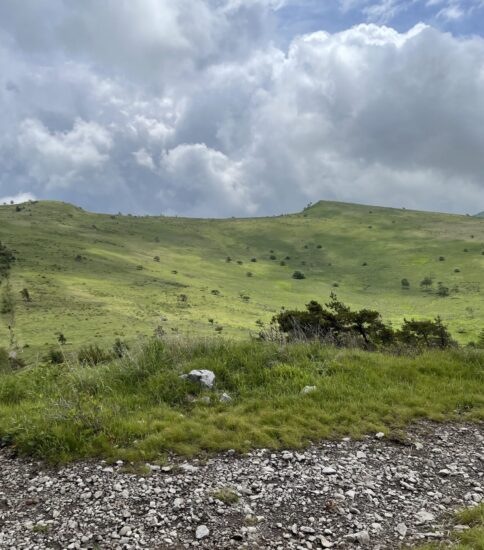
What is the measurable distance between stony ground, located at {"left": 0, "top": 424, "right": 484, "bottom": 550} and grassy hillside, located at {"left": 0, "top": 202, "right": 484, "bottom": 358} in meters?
20.9

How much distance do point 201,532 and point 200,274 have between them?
121 meters

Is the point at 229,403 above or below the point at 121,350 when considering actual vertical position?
below

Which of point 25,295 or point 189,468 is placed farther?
point 25,295

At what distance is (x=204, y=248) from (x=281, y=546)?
543 ft

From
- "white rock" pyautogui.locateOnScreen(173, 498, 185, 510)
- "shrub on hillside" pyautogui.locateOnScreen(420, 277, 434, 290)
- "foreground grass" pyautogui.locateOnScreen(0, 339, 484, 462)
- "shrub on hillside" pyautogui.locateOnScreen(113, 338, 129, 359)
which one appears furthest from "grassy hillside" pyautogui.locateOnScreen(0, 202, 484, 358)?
"white rock" pyautogui.locateOnScreen(173, 498, 185, 510)

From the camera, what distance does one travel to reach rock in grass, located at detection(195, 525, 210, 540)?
21.8 feet

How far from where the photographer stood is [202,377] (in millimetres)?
11852

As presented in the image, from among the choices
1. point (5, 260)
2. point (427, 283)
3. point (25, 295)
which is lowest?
point (427, 283)

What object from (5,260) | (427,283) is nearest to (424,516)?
(5,260)

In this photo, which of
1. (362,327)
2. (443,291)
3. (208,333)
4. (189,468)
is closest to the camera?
(189,468)

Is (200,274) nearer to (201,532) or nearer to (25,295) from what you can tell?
(25,295)

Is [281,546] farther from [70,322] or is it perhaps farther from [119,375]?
[70,322]

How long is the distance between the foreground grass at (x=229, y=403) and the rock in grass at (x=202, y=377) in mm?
173

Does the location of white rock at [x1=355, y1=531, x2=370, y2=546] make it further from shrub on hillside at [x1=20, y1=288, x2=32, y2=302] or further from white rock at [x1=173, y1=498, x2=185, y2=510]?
shrub on hillside at [x1=20, y1=288, x2=32, y2=302]
